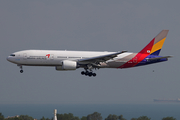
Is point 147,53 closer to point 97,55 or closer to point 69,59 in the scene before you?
point 97,55

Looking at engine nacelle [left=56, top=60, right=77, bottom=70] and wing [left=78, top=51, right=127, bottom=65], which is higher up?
wing [left=78, top=51, right=127, bottom=65]

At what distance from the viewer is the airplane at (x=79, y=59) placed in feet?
164

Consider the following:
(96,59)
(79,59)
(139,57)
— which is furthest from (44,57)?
(139,57)

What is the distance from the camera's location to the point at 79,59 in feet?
168

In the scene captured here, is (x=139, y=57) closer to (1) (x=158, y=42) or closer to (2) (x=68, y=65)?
(1) (x=158, y=42)

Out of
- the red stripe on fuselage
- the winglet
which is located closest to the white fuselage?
the red stripe on fuselage

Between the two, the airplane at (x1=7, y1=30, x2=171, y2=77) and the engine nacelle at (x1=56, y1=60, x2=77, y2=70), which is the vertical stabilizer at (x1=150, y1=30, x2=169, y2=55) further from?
the engine nacelle at (x1=56, y1=60, x2=77, y2=70)

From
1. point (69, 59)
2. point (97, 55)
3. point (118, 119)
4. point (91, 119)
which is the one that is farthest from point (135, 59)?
point (91, 119)

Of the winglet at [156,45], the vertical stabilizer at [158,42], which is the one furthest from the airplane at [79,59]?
the vertical stabilizer at [158,42]

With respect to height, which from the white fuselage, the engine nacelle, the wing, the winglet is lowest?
the engine nacelle

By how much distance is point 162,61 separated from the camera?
55.0 meters

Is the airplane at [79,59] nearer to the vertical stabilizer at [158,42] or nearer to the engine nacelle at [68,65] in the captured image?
the engine nacelle at [68,65]

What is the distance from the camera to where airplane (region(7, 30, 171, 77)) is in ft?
164

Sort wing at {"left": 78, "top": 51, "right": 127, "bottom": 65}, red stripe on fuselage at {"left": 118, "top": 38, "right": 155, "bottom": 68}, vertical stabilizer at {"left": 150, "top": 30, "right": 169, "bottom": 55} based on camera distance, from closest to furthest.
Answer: wing at {"left": 78, "top": 51, "right": 127, "bottom": 65} < red stripe on fuselage at {"left": 118, "top": 38, "right": 155, "bottom": 68} < vertical stabilizer at {"left": 150, "top": 30, "right": 169, "bottom": 55}
